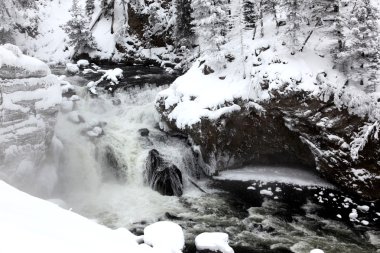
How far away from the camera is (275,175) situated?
20141 mm

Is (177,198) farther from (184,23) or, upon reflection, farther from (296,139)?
(184,23)

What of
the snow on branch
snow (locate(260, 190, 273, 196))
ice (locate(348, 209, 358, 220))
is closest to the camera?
ice (locate(348, 209, 358, 220))

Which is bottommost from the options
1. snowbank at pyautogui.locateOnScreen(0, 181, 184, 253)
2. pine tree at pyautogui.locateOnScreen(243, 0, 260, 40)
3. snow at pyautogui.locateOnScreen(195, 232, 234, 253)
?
snow at pyautogui.locateOnScreen(195, 232, 234, 253)

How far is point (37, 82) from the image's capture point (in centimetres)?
1712

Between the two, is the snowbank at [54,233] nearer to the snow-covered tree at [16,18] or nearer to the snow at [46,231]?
the snow at [46,231]

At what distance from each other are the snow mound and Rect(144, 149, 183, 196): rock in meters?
7.22

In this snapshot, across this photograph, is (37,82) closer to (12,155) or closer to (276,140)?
(12,155)

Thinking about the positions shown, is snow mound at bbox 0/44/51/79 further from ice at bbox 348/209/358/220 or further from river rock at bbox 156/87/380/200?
ice at bbox 348/209/358/220

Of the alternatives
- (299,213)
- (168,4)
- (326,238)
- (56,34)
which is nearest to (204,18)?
(299,213)

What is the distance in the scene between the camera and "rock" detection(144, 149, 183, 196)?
60.7 ft

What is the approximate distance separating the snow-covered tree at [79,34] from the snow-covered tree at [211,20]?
685 inches

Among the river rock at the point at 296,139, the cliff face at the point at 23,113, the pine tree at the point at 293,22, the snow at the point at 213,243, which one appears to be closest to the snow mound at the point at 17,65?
the cliff face at the point at 23,113

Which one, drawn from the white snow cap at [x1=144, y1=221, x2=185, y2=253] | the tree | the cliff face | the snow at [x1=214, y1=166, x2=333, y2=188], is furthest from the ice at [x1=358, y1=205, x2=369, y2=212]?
the cliff face

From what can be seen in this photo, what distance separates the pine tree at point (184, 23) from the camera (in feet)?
104
